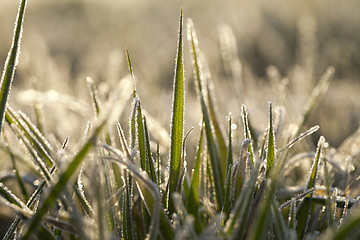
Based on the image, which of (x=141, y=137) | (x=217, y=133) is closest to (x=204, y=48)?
(x=217, y=133)

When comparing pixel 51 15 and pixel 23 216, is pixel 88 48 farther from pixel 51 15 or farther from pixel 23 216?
pixel 23 216

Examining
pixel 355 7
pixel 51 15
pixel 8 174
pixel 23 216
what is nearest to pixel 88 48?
pixel 51 15

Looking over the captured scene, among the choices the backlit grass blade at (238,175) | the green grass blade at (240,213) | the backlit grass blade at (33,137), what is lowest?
the green grass blade at (240,213)

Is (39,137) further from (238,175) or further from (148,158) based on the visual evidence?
(238,175)

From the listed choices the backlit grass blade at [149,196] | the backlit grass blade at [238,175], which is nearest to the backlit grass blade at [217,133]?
the backlit grass blade at [238,175]

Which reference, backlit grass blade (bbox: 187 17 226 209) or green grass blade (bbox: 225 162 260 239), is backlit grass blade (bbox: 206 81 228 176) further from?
green grass blade (bbox: 225 162 260 239)

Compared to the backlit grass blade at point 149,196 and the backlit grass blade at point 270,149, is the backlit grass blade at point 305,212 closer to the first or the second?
the backlit grass blade at point 270,149
